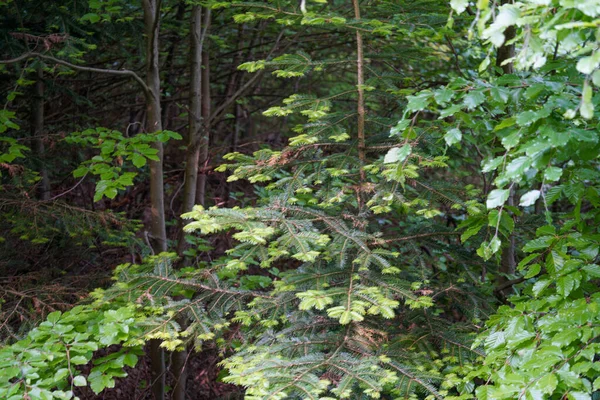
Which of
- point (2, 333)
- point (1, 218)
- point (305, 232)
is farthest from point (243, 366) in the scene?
point (1, 218)

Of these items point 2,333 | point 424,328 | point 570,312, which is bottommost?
point 2,333

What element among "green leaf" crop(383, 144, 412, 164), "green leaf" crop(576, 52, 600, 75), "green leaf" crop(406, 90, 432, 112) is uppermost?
"green leaf" crop(576, 52, 600, 75)

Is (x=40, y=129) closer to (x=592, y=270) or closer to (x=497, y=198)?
(x=497, y=198)

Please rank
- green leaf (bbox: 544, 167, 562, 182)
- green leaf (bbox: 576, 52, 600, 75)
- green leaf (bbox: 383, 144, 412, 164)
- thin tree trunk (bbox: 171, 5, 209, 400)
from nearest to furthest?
green leaf (bbox: 576, 52, 600, 75) → green leaf (bbox: 544, 167, 562, 182) → green leaf (bbox: 383, 144, 412, 164) → thin tree trunk (bbox: 171, 5, 209, 400)

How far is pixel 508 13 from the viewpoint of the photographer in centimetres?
165

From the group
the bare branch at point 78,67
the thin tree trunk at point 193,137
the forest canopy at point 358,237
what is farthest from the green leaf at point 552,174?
the thin tree trunk at point 193,137

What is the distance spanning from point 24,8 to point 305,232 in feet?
12.2

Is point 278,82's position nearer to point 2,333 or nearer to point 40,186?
point 40,186

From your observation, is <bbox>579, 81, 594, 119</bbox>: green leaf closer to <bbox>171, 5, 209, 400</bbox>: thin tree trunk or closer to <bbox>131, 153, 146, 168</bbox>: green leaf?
<bbox>131, 153, 146, 168</bbox>: green leaf

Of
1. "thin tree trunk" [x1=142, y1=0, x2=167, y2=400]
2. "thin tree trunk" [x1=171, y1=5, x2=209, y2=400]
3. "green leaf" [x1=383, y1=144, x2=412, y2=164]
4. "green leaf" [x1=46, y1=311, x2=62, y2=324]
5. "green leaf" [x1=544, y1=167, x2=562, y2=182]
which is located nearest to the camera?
"green leaf" [x1=544, y1=167, x2=562, y2=182]

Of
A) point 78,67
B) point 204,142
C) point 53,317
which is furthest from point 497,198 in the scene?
point 204,142

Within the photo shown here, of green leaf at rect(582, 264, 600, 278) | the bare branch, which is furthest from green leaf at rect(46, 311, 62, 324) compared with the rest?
green leaf at rect(582, 264, 600, 278)

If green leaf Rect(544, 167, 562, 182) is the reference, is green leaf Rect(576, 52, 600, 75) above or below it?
above

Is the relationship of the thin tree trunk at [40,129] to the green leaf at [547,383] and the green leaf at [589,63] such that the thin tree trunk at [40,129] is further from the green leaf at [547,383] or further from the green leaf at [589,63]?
the green leaf at [589,63]
